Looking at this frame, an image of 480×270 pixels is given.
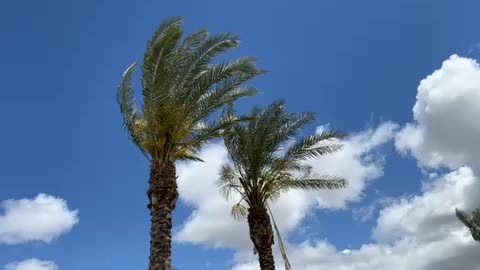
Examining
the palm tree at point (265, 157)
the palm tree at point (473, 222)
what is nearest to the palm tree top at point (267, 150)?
the palm tree at point (265, 157)

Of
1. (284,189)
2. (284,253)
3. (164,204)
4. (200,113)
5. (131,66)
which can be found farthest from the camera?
(284,189)

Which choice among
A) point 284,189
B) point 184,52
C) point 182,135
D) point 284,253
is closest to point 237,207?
point 284,189

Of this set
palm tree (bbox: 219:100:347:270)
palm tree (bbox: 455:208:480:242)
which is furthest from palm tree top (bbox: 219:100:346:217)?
palm tree (bbox: 455:208:480:242)

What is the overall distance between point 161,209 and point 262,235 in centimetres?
660

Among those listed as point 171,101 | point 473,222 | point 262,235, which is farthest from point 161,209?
point 473,222

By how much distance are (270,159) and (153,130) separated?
624cm

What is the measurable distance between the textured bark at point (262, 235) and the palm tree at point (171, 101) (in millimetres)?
4951

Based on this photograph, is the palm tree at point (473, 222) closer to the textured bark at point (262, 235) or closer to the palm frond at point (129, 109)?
the textured bark at point (262, 235)

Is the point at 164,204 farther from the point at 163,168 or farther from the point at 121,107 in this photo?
the point at 121,107

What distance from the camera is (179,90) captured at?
16125mm

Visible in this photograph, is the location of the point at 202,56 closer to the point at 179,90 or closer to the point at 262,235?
the point at 179,90

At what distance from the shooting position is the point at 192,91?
53.7ft

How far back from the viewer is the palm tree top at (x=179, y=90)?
51.1 ft

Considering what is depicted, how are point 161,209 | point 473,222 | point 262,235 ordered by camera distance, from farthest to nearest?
point 473,222 < point 262,235 < point 161,209
